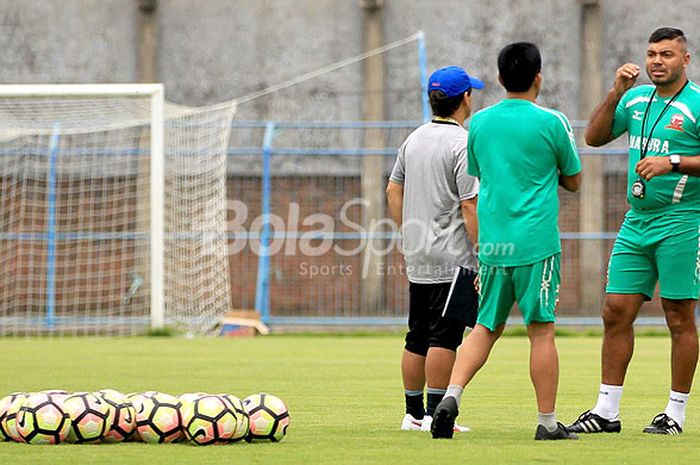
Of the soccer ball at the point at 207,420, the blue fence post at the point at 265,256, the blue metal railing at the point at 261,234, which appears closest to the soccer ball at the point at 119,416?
the soccer ball at the point at 207,420

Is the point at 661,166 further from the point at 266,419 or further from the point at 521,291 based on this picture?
the point at 266,419

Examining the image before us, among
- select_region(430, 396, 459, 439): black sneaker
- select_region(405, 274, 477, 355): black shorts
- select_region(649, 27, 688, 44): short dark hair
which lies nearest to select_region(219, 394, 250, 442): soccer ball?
select_region(430, 396, 459, 439): black sneaker

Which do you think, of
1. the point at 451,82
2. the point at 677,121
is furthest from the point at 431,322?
the point at 677,121

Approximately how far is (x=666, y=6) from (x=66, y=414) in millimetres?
18089

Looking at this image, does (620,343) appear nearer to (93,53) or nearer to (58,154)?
(58,154)

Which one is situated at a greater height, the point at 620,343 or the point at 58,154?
the point at 58,154

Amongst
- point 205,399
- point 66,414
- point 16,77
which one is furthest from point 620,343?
point 16,77

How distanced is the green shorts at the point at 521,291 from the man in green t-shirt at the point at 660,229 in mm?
846

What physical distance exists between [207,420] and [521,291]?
168cm

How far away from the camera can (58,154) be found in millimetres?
21359

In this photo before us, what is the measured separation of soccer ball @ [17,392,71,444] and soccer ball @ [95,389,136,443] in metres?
0.20

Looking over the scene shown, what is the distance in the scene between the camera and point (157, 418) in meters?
6.74

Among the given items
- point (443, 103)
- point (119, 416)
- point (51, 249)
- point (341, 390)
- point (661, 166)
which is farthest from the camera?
point (51, 249)

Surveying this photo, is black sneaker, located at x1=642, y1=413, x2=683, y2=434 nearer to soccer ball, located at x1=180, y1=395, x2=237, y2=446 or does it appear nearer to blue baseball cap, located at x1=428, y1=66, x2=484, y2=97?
blue baseball cap, located at x1=428, y1=66, x2=484, y2=97
